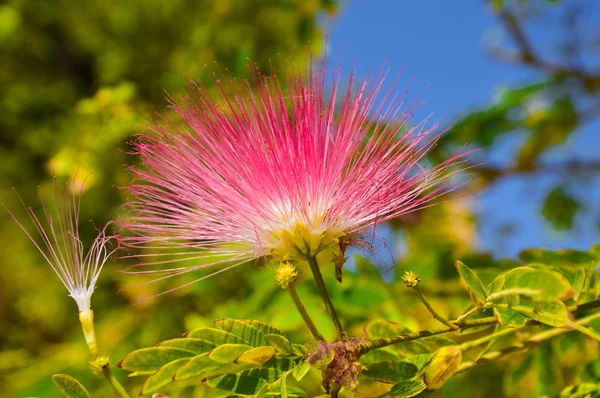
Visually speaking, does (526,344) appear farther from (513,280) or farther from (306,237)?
(306,237)

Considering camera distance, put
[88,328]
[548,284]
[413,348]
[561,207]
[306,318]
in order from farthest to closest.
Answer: [561,207] → [413,348] → [88,328] → [306,318] → [548,284]

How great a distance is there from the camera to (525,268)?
936 millimetres

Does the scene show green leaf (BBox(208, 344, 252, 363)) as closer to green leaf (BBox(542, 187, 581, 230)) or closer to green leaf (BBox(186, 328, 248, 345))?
green leaf (BBox(186, 328, 248, 345))

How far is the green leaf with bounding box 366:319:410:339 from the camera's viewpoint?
52.9 inches

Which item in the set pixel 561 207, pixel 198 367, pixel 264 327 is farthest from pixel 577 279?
pixel 561 207

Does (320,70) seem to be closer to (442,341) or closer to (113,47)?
(442,341)

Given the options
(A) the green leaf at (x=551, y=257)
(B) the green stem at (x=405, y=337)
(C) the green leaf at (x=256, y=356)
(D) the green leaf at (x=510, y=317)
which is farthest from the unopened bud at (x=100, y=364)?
(A) the green leaf at (x=551, y=257)

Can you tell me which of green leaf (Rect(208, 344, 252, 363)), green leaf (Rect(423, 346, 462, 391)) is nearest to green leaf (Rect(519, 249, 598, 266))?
green leaf (Rect(423, 346, 462, 391))

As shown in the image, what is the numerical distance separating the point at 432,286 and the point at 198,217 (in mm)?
1343

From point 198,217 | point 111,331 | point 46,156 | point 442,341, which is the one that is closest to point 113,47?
point 46,156

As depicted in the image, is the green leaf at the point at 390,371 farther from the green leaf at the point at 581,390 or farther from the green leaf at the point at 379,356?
the green leaf at the point at 581,390

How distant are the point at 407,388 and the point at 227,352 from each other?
355 mm

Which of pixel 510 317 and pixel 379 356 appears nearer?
pixel 510 317

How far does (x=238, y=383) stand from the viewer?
109 centimetres
